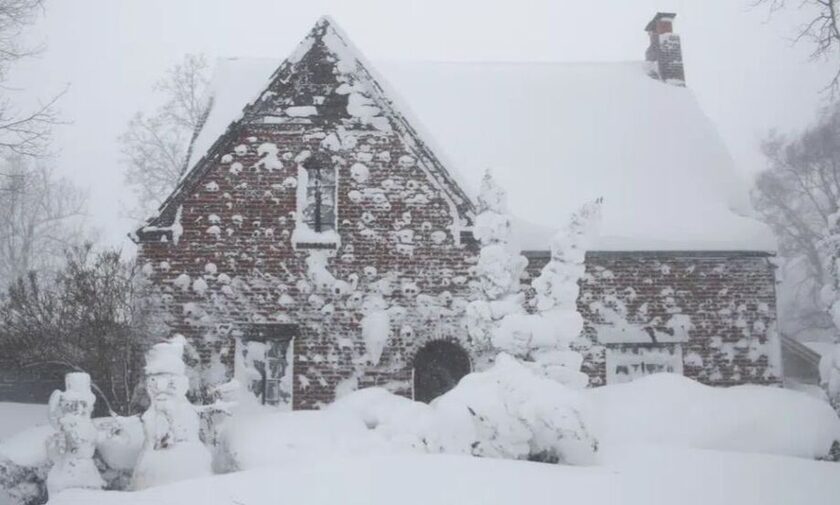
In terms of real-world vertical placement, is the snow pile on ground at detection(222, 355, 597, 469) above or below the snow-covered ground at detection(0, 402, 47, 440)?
above

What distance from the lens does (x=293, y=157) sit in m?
12.0

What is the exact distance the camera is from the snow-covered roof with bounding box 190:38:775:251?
1259cm

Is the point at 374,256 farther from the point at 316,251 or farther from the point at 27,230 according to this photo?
the point at 27,230

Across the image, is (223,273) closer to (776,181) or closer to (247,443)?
(247,443)

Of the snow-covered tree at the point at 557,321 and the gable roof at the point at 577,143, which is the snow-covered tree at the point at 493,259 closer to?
the snow-covered tree at the point at 557,321

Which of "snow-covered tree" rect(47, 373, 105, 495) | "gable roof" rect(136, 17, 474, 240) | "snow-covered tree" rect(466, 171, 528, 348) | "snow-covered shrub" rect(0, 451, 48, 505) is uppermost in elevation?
"gable roof" rect(136, 17, 474, 240)

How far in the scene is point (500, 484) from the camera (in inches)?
220

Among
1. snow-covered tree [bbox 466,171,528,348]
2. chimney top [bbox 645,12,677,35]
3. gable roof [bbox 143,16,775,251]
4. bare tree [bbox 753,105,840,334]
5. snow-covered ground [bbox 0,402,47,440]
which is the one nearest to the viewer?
snow-covered tree [bbox 466,171,528,348]

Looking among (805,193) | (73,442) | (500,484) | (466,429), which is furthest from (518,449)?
(805,193)

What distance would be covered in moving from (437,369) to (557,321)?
4.42 meters

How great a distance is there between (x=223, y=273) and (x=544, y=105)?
8339 millimetres

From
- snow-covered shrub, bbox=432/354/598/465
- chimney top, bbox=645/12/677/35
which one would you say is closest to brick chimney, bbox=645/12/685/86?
chimney top, bbox=645/12/677/35

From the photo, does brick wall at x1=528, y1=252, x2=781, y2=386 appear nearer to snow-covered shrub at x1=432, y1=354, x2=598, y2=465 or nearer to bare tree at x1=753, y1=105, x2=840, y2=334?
snow-covered shrub at x1=432, y1=354, x2=598, y2=465

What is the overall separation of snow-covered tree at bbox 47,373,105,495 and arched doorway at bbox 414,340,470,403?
5524 millimetres
